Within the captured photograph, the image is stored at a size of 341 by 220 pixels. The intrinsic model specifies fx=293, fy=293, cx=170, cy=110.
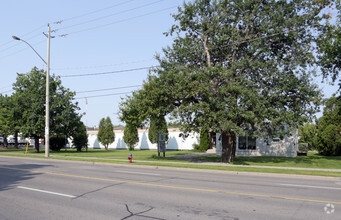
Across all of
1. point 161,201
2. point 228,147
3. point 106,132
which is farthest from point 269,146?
point 106,132

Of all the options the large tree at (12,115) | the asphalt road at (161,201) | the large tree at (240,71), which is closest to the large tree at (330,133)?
the large tree at (240,71)

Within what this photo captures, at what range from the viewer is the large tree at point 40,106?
36.6 m

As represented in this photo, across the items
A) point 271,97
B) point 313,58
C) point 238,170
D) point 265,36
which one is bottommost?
point 238,170

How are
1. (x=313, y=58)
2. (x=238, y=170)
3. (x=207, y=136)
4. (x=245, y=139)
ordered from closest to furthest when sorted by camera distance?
(x=238, y=170), (x=313, y=58), (x=245, y=139), (x=207, y=136)

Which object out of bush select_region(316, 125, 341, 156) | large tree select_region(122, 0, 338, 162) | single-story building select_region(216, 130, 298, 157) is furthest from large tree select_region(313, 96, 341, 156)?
large tree select_region(122, 0, 338, 162)

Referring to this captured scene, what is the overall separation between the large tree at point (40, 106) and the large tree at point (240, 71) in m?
18.9

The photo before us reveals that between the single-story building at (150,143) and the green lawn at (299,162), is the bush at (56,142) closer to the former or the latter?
the single-story building at (150,143)

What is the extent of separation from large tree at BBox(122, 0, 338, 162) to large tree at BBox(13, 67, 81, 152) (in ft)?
62.0

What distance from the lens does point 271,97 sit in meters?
19.5

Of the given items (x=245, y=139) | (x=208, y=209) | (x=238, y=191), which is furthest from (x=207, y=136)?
(x=208, y=209)

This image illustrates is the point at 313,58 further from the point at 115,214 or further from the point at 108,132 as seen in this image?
the point at 108,132

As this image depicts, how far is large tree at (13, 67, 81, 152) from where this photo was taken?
36.6 meters

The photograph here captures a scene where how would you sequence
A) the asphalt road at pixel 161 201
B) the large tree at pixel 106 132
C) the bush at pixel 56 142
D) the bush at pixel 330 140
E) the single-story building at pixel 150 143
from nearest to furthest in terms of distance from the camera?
the asphalt road at pixel 161 201 → the bush at pixel 330 140 → the bush at pixel 56 142 → the single-story building at pixel 150 143 → the large tree at pixel 106 132

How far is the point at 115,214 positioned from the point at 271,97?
15.4 m
